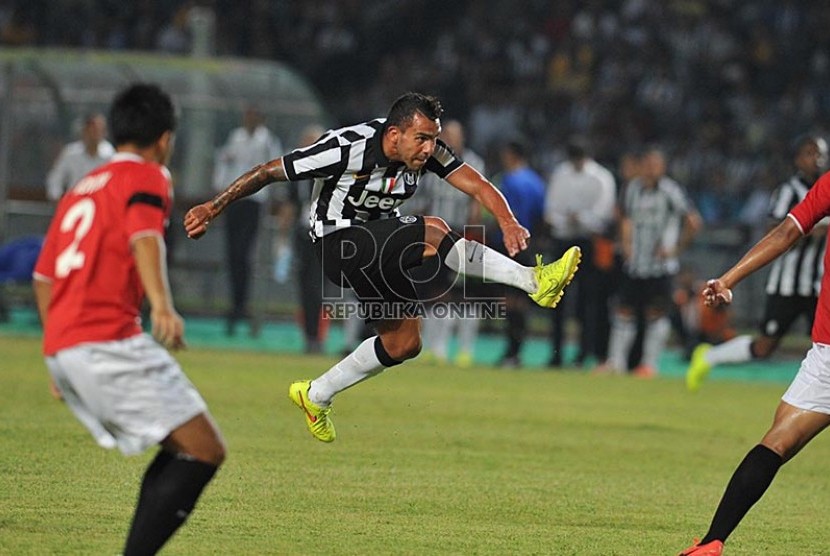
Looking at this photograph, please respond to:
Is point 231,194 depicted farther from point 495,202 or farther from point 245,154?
point 245,154

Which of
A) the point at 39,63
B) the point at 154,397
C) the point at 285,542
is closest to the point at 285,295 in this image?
the point at 39,63

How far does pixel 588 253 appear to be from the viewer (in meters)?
17.7

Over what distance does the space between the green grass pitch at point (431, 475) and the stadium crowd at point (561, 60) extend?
1059 centimetres

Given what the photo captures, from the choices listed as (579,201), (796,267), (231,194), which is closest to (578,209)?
(579,201)

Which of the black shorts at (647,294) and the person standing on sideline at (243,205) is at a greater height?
the person standing on sideline at (243,205)

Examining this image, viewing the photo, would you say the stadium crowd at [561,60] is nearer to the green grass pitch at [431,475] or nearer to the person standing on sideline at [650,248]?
the person standing on sideline at [650,248]

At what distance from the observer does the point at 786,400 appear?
6.69 m

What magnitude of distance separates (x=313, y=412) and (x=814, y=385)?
144 inches

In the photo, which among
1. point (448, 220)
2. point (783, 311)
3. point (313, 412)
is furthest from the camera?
point (448, 220)

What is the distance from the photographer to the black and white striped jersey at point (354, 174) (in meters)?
8.52

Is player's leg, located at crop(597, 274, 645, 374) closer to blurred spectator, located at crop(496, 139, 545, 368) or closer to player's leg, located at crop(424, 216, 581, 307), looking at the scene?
blurred spectator, located at crop(496, 139, 545, 368)

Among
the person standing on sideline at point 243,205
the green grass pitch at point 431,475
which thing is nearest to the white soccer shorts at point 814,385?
the green grass pitch at point 431,475

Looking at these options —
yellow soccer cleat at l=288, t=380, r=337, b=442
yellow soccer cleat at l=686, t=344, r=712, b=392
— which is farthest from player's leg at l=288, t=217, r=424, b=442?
yellow soccer cleat at l=686, t=344, r=712, b=392

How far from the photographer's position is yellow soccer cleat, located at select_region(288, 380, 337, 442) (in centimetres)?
937
